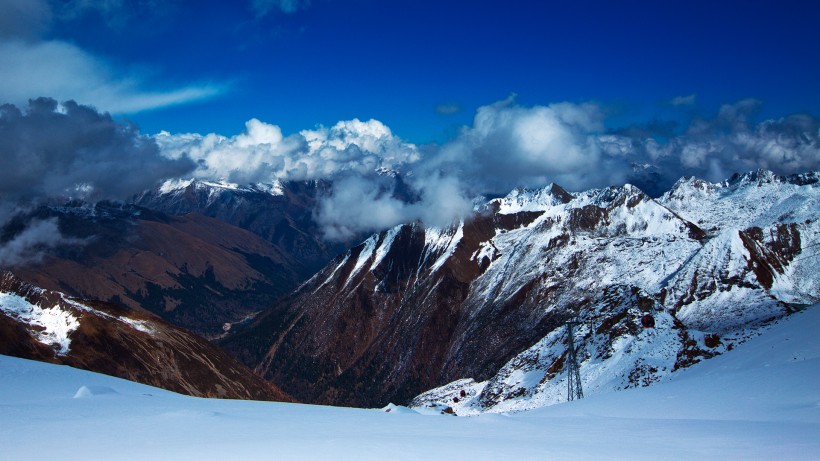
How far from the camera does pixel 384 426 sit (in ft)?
94.3

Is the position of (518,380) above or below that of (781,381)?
below

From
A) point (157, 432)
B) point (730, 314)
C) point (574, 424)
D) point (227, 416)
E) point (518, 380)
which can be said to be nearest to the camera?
point (157, 432)

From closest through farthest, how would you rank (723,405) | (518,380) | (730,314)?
1. (723,405)
2. (518,380)
3. (730,314)

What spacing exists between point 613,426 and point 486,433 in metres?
7.30

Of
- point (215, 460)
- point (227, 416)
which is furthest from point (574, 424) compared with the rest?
point (215, 460)

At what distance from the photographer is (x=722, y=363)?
51094mm

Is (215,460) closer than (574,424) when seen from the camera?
Yes

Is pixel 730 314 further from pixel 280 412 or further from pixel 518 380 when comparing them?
pixel 280 412

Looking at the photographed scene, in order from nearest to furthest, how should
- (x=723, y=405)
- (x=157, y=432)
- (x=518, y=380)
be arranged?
(x=157, y=432) < (x=723, y=405) < (x=518, y=380)

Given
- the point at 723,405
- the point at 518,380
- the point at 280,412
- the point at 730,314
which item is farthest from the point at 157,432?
the point at 730,314

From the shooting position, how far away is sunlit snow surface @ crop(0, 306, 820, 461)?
21.7 meters

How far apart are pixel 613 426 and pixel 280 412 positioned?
16295 mm

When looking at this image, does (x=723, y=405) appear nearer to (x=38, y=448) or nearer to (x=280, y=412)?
(x=280, y=412)

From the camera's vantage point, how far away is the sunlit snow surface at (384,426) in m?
21.7
